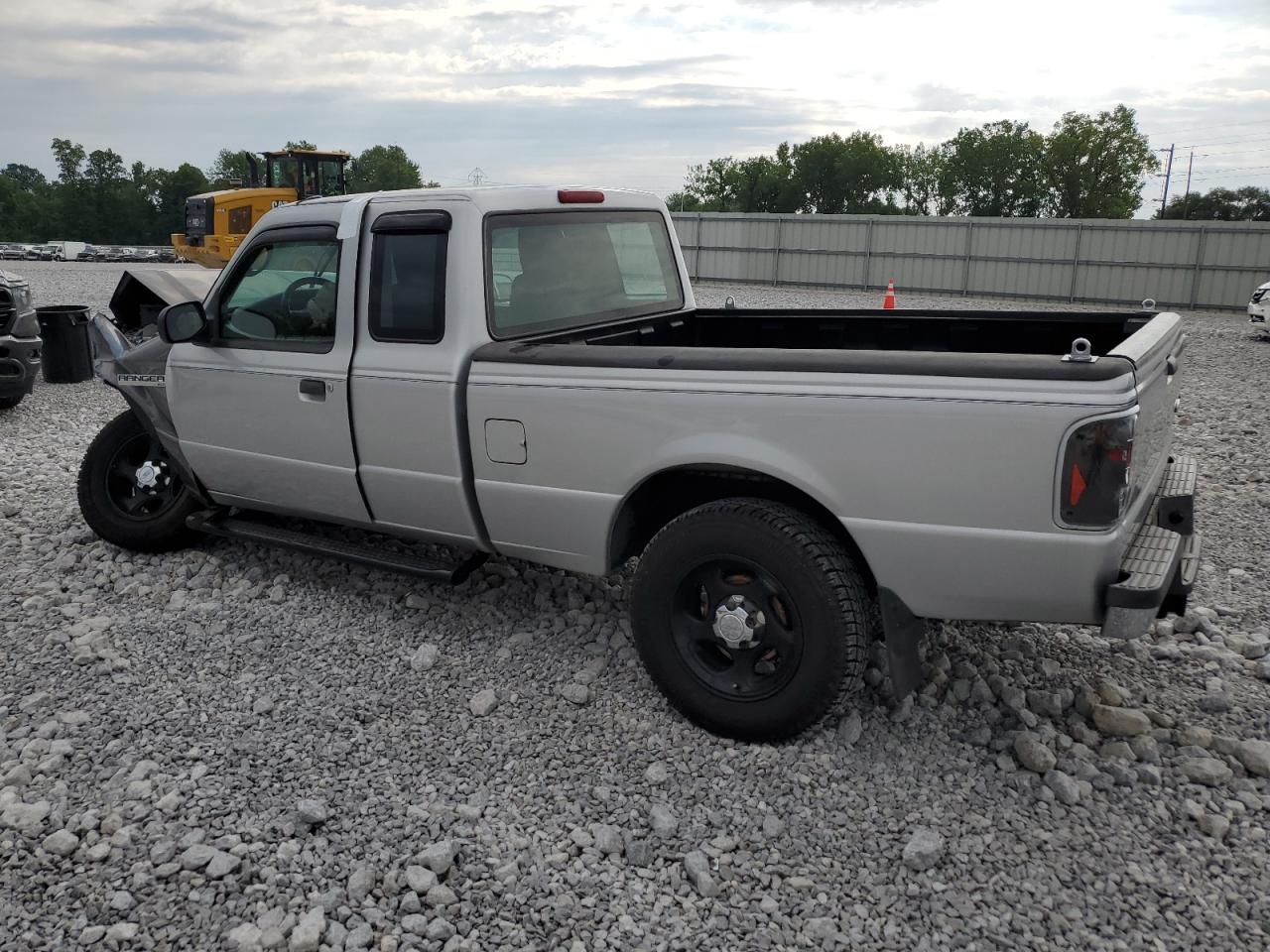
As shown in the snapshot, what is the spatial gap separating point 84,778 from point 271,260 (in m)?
2.44

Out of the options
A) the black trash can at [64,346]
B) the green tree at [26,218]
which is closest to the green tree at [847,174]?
the green tree at [26,218]

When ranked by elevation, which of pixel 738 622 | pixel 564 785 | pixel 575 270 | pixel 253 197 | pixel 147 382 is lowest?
pixel 564 785

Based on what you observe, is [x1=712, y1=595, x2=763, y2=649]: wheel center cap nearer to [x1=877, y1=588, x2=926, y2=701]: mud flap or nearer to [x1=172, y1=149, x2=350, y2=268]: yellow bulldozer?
[x1=877, y1=588, x2=926, y2=701]: mud flap

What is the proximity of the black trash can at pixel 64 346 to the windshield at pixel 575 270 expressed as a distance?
28.8ft

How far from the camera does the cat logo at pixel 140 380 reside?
525 centimetres

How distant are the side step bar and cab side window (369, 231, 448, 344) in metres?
0.99

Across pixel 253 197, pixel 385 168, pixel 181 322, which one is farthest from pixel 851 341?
pixel 385 168

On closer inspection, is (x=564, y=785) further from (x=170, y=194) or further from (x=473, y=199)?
(x=170, y=194)

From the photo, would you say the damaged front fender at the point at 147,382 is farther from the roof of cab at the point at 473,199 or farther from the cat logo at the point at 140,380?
the roof of cab at the point at 473,199

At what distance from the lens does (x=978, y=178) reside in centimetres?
7244

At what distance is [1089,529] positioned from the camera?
3041mm

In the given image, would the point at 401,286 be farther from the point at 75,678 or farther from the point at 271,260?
the point at 75,678

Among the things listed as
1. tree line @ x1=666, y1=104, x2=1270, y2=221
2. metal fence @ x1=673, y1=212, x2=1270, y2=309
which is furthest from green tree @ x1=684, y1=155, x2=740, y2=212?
metal fence @ x1=673, y1=212, x2=1270, y2=309

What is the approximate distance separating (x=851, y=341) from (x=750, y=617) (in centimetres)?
222
